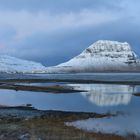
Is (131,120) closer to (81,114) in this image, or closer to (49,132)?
(81,114)

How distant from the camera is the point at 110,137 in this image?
82.6 ft

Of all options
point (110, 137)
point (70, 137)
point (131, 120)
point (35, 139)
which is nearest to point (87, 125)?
point (131, 120)

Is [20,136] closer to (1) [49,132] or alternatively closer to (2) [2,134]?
(2) [2,134]

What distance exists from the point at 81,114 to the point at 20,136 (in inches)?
686

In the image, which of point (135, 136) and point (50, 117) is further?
point (50, 117)

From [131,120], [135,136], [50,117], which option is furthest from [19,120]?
[135,136]

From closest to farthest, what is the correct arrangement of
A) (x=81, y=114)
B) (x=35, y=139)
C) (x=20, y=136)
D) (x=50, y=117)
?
(x=35, y=139)
(x=20, y=136)
(x=50, y=117)
(x=81, y=114)

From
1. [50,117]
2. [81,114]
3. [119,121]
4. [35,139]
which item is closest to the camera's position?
[35,139]

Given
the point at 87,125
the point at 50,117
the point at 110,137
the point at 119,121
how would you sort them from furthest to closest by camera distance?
the point at 50,117, the point at 119,121, the point at 87,125, the point at 110,137

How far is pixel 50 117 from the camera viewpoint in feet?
121

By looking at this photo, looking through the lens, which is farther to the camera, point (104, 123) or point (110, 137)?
point (104, 123)

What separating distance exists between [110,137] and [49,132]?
3.61 meters

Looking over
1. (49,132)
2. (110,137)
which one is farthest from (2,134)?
(110,137)

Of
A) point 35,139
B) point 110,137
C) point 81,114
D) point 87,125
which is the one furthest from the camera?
point 81,114
